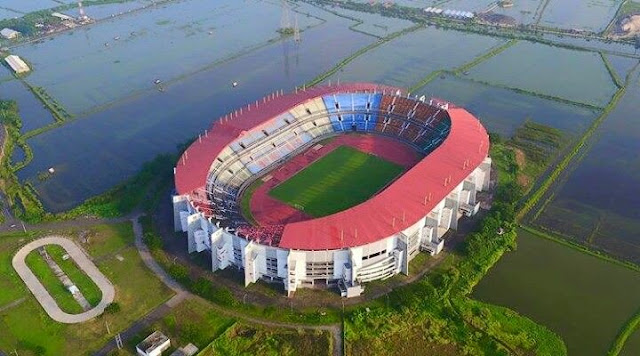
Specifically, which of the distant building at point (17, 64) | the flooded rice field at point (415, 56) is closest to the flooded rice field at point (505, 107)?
the flooded rice field at point (415, 56)

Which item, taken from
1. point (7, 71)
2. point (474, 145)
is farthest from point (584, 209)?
point (7, 71)

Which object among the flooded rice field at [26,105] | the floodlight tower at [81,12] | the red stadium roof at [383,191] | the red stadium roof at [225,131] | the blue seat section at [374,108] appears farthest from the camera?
the floodlight tower at [81,12]

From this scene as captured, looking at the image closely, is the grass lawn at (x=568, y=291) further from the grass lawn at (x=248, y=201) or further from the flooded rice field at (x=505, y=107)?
the flooded rice field at (x=505, y=107)

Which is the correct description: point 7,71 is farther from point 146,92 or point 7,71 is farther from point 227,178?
point 227,178

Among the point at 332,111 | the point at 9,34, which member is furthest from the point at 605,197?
the point at 9,34

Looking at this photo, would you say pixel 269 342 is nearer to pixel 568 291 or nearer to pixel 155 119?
pixel 568 291

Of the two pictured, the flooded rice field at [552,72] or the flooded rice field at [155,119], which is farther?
the flooded rice field at [552,72]

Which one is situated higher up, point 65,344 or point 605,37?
point 605,37
